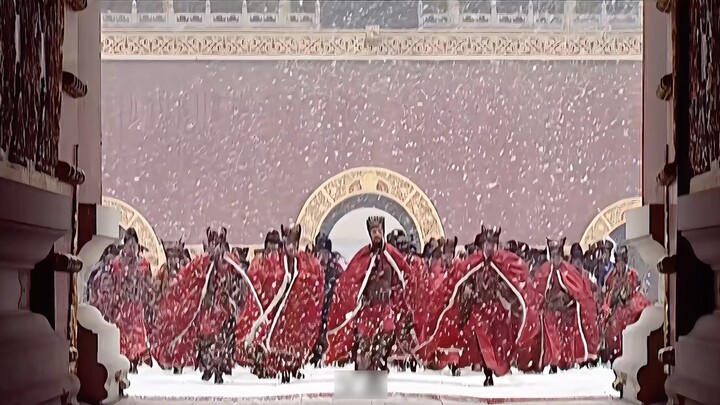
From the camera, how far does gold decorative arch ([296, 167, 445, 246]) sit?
228 inches

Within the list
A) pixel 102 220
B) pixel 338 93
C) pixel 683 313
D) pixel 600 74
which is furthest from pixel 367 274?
pixel 600 74

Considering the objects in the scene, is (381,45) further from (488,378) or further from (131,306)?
(488,378)

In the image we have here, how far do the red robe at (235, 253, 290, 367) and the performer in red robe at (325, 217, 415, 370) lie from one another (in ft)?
0.65

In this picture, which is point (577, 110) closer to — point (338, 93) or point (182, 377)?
point (338, 93)

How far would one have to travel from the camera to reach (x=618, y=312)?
11.1 feet

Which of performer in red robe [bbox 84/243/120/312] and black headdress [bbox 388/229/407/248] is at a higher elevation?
black headdress [bbox 388/229/407/248]

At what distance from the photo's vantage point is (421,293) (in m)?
3.04

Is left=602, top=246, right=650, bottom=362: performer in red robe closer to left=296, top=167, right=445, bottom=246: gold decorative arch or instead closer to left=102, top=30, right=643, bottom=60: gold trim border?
left=296, top=167, right=445, bottom=246: gold decorative arch

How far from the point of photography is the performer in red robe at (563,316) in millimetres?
3113

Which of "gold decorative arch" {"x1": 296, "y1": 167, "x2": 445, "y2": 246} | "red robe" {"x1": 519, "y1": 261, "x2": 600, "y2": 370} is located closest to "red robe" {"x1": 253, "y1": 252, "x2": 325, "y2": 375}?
"red robe" {"x1": 519, "y1": 261, "x2": 600, "y2": 370}

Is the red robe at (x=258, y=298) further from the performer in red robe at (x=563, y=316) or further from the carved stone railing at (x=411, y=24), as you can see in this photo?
the carved stone railing at (x=411, y=24)

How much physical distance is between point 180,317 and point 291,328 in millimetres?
399

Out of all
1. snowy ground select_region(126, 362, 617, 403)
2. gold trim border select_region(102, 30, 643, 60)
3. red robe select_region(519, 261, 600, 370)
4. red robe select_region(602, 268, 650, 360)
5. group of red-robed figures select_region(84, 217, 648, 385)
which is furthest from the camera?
gold trim border select_region(102, 30, 643, 60)

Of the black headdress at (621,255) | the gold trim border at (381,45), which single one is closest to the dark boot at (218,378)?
the black headdress at (621,255)
